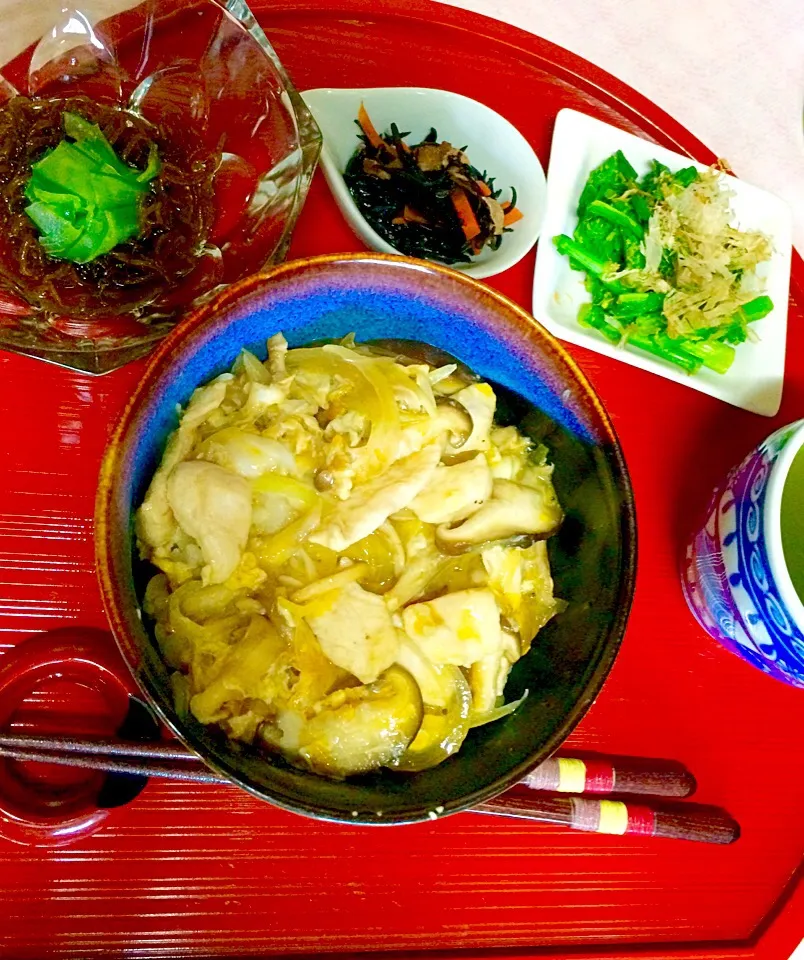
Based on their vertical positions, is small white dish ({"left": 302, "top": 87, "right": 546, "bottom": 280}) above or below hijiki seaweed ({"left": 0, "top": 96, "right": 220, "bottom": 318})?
above

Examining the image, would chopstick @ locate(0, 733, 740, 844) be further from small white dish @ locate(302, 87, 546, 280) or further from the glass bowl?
small white dish @ locate(302, 87, 546, 280)

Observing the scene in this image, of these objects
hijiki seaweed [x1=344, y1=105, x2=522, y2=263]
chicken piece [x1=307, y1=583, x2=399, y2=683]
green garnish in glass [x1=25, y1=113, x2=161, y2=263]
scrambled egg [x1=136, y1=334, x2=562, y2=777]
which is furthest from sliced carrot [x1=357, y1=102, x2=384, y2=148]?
chicken piece [x1=307, y1=583, x2=399, y2=683]

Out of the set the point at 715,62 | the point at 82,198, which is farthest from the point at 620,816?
the point at 715,62

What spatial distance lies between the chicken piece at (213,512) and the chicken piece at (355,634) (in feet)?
0.58

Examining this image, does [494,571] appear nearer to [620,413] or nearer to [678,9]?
[620,413]

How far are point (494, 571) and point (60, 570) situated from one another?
0.87 meters

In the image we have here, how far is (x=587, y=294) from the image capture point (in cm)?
205

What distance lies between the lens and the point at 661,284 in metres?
2.07

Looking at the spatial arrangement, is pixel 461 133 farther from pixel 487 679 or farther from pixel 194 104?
pixel 487 679

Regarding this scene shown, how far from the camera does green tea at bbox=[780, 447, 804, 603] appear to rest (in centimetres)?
167

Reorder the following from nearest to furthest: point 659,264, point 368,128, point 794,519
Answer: point 794,519, point 368,128, point 659,264

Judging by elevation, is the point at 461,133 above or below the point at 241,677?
above

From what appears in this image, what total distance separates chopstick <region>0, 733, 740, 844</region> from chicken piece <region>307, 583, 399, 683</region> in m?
0.37

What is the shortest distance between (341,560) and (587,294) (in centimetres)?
108
